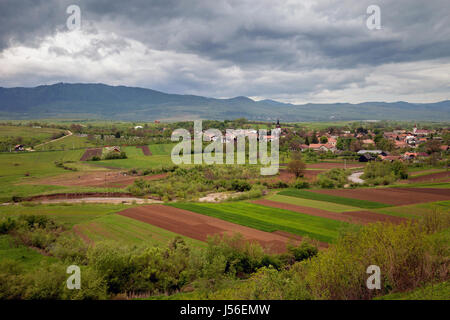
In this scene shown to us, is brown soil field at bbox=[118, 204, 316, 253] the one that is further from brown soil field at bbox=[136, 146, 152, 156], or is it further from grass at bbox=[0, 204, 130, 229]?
brown soil field at bbox=[136, 146, 152, 156]

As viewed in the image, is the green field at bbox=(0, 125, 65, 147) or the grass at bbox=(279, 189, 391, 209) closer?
the grass at bbox=(279, 189, 391, 209)

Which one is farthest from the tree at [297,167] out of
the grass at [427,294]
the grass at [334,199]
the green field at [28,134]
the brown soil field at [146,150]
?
the green field at [28,134]

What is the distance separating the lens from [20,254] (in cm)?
2427

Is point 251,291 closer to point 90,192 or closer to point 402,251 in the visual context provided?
point 402,251

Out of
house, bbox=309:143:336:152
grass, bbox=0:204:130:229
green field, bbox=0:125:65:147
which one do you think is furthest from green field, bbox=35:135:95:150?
house, bbox=309:143:336:152

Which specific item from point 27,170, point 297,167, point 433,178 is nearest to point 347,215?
point 297,167

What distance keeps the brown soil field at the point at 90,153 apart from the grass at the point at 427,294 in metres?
82.7

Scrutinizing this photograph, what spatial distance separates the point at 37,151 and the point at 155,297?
3400 inches

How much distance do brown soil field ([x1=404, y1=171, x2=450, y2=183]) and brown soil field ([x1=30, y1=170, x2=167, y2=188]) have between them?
49707 mm

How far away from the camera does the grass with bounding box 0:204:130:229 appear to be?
114 ft

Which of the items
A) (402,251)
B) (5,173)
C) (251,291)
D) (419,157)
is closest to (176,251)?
(251,291)

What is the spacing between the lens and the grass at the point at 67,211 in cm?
3472

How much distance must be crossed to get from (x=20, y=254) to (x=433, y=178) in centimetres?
6363

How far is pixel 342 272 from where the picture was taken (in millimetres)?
15375
